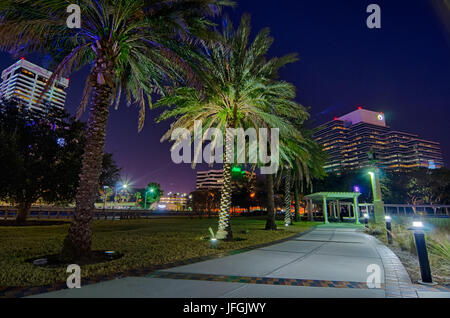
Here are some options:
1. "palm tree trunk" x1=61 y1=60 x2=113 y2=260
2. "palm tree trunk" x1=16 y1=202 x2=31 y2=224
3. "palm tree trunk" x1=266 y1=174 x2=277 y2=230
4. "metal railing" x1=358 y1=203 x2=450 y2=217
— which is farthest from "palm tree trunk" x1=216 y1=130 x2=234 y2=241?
"palm tree trunk" x1=16 y1=202 x2=31 y2=224

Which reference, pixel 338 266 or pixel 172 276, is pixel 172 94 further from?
pixel 338 266

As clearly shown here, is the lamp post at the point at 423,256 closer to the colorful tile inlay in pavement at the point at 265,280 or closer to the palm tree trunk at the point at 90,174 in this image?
the colorful tile inlay in pavement at the point at 265,280

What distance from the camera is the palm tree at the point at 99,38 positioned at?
650 cm

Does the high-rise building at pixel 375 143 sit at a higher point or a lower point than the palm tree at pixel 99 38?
higher

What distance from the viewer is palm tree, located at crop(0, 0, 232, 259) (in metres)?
6.50

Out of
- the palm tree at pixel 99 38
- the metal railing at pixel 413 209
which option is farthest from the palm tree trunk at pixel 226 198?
the metal railing at pixel 413 209

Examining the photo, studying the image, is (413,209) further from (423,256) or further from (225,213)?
(423,256)

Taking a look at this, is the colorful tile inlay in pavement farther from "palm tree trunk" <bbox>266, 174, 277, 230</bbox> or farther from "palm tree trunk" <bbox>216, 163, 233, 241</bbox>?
"palm tree trunk" <bbox>266, 174, 277, 230</bbox>

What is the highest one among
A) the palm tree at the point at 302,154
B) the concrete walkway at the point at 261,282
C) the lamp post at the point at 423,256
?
the palm tree at the point at 302,154

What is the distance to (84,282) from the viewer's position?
4.16m

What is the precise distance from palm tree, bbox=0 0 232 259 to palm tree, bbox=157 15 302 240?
235 cm

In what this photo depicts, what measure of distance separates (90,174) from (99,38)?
4135 millimetres

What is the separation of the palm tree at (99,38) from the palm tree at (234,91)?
92.7 inches

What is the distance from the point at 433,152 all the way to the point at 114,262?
194557 mm
